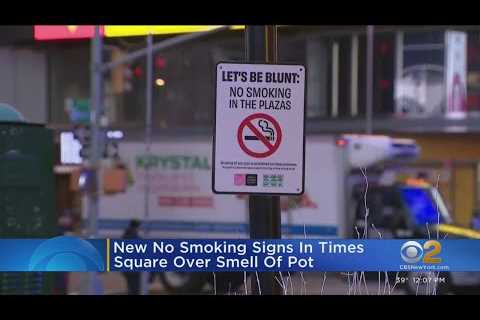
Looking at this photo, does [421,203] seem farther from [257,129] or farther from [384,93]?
[384,93]

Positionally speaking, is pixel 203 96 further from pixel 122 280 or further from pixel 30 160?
pixel 30 160

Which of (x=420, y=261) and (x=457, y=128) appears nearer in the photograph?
(x=420, y=261)

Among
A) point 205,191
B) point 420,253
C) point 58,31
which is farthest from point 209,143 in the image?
point 420,253

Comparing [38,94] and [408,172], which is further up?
[38,94]

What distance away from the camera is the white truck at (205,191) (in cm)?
1465

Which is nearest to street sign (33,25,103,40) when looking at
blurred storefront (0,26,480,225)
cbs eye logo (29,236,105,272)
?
cbs eye logo (29,236,105,272)

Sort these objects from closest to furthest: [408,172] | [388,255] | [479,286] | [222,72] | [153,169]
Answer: [222,72], [388,255], [479,286], [153,169], [408,172]

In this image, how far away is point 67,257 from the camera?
486 centimetres

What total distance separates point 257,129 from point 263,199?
39cm

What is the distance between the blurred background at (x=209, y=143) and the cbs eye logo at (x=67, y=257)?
77 cm

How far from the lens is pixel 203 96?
2500 cm
